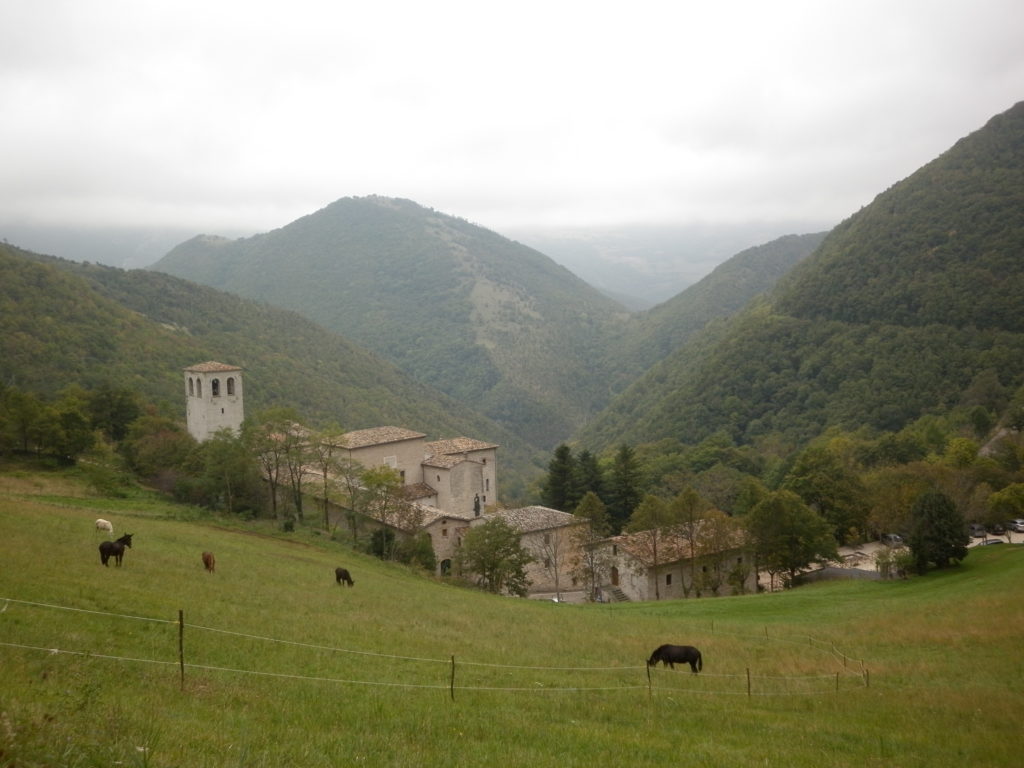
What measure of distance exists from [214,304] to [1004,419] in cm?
11040

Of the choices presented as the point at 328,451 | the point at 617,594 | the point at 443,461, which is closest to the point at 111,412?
the point at 328,451

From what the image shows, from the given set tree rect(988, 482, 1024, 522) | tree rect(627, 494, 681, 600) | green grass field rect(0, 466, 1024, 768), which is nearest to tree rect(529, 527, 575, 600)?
tree rect(627, 494, 681, 600)

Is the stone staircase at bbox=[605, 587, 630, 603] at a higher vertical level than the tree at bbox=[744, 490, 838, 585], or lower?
lower

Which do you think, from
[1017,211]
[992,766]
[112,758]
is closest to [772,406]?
[1017,211]

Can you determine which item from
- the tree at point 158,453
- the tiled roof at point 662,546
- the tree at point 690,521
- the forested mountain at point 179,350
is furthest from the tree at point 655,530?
the forested mountain at point 179,350

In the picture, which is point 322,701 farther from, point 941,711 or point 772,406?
point 772,406

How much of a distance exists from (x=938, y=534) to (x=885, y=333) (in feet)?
233

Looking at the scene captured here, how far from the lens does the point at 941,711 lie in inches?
542

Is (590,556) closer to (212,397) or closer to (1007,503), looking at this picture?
(212,397)

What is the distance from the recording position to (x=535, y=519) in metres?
45.8

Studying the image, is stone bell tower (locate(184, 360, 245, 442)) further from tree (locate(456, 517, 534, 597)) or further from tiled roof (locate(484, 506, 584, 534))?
tree (locate(456, 517, 534, 597))

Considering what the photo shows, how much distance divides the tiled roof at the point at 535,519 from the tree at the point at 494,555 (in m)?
5.34

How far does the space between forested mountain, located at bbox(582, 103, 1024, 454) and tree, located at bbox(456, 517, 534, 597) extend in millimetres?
62119

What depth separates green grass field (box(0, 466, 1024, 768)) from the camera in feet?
26.6
